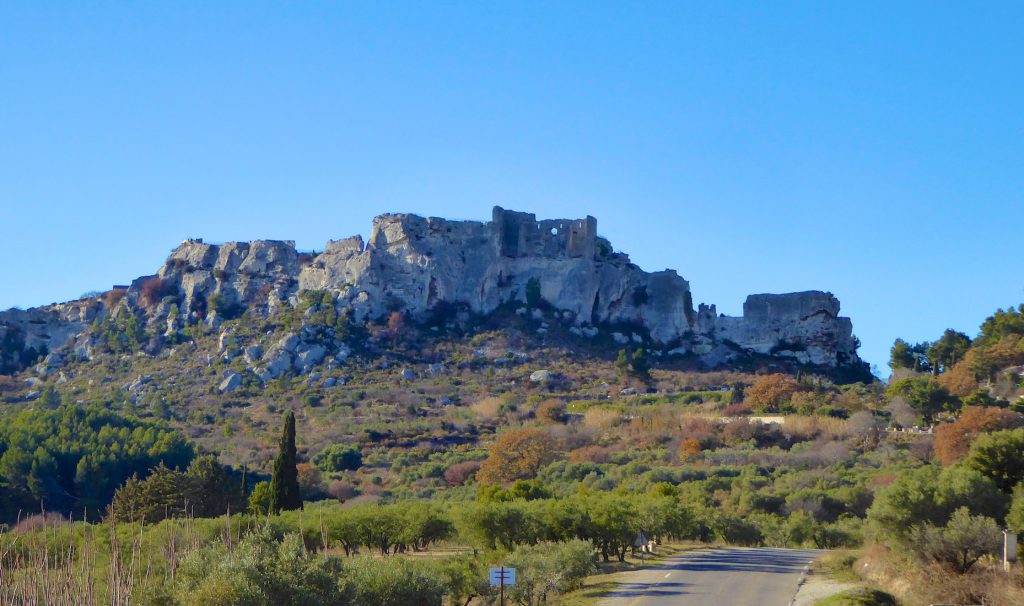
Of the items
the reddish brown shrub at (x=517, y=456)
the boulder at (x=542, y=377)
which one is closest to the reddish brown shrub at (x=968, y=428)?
the reddish brown shrub at (x=517, y=456)

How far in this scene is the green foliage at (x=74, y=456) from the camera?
148 feet

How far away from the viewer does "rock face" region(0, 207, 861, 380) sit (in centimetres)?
7056

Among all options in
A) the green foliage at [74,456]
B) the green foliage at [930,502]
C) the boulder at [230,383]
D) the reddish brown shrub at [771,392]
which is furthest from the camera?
the boulder at [230,383]

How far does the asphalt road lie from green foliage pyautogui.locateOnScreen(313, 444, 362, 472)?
78.4ft

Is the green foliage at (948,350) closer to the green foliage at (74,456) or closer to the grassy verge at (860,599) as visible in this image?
the green foliage at (74,456)

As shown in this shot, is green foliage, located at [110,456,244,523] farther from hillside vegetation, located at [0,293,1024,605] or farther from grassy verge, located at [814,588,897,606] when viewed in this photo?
grassy verge, located at [814,588,897,606]

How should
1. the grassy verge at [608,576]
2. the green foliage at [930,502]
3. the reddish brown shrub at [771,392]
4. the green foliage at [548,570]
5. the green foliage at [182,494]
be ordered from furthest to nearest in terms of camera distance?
the reddish brown shrub at [771,392], the green foliage at [182,494], the green foliage at [548,570], the green foliage at [930,502], the grassy verge at [608,576]

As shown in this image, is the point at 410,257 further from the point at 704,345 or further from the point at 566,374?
the point at 704,345

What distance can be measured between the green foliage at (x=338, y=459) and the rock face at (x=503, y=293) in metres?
17.7

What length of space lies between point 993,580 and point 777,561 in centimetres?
1009

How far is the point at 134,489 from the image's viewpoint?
36.9 metres

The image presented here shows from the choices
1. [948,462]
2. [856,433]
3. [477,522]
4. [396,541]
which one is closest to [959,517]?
[477,522]

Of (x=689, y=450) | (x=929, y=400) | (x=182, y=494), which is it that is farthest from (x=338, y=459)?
(x=929, y=400)

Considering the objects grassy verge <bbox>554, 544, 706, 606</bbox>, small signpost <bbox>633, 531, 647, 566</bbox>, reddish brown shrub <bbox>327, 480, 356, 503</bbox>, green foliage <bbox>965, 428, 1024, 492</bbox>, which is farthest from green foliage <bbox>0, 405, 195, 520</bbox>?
green foliage <bbox>965, 428, 1024, 492</bbox>
